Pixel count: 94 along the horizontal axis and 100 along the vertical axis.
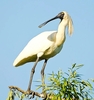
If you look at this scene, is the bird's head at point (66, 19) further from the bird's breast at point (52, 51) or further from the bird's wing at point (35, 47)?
the bird's breast at point (52, 51)

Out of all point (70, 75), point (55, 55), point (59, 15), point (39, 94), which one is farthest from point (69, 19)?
point (70, 75)

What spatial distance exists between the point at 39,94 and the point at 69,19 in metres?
2.77

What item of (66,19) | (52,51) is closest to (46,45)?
(52,51)

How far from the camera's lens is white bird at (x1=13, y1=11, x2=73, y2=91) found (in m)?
8.34

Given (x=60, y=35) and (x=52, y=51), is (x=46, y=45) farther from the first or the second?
(x=60, y=35)

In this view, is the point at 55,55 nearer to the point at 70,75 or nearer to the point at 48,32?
the point at 48,32

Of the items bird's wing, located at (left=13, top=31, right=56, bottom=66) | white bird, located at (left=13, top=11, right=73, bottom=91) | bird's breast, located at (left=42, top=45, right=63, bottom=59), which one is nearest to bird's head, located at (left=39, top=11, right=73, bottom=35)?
white bird, located at (left=13, top=11, right=73, bottom=91)

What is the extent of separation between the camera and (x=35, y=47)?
854cm

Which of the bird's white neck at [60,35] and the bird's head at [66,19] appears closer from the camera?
the bird's white neck at [60,35]

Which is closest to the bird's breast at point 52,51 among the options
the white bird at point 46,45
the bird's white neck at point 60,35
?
the white bird at point 46,45

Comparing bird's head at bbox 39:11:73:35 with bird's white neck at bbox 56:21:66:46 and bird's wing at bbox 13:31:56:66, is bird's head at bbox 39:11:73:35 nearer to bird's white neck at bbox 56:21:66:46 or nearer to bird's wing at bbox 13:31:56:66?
bird's white neck at bbox 56:21:66:46

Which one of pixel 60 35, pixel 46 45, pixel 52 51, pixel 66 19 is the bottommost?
pixel 52 51

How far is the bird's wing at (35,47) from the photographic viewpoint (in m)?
8.36

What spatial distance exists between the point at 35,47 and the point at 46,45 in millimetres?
303
